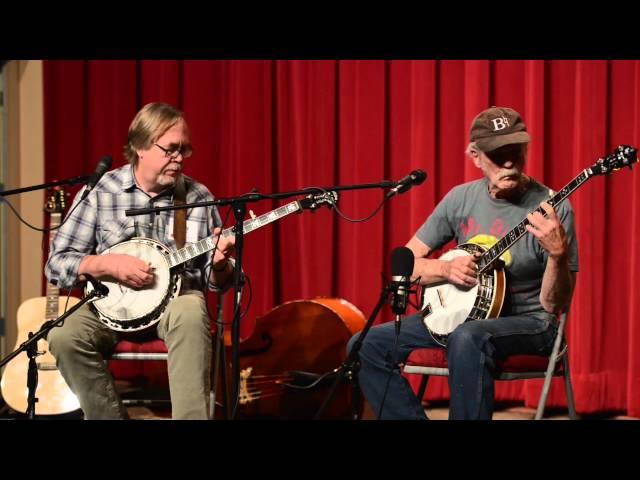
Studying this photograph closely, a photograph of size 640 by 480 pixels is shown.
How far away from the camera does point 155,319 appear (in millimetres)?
3266

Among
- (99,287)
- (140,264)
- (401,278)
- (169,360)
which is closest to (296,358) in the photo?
(169,360)

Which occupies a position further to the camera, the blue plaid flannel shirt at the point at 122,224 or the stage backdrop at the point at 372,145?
the stage backdrop at the point at 372,145

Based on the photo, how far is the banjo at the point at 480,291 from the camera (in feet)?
9.48

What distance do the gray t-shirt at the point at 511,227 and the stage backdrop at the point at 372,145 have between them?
1035mm

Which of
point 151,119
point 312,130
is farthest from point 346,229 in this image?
point 151,119

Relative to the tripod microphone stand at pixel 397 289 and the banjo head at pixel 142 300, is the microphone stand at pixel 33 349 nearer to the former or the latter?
the banjo head at pixel 142 300

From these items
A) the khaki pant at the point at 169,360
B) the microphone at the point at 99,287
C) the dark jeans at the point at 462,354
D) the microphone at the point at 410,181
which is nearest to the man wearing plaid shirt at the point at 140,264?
the khaki pant at the point at 169,360

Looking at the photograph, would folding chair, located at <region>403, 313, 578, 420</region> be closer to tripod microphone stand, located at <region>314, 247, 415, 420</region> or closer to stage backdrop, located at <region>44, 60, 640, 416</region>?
tripod microphone stand, located at <region>314, 247, 415, 420</region>

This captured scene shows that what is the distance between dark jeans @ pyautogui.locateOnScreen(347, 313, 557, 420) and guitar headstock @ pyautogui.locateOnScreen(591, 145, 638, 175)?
0.58 meters

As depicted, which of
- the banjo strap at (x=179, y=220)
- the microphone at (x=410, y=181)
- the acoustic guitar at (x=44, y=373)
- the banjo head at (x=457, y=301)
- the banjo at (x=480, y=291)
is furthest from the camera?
the acoustic guitar at (x=44, y=373)

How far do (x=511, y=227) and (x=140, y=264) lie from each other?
4.74ft

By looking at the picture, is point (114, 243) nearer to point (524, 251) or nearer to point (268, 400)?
point (268, 400)

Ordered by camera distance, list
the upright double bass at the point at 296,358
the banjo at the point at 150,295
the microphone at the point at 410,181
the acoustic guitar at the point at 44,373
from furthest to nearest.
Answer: the acoustic guitar at the point at 44,373 → the upright double bass at the point at 296,358 → the banjo at the point at 150,295 → the microphone at the point at 410,181

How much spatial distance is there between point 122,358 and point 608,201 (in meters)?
2.49
